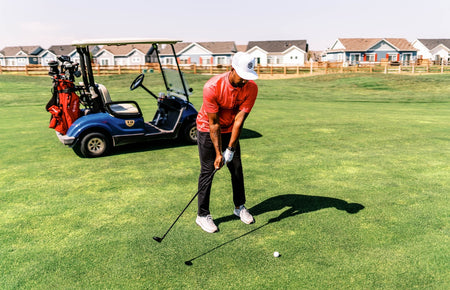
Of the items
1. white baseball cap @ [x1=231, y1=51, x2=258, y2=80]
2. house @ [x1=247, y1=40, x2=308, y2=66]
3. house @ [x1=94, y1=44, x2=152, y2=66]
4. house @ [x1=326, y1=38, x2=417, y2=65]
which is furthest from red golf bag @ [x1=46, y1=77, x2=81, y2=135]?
house @ [x1=94, y1=44, x2=152, y2=66]

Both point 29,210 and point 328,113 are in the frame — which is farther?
point 328,113

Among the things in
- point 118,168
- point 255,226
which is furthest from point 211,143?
point 118,168

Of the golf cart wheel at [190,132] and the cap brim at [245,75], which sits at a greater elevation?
the cap brim at [245,75]

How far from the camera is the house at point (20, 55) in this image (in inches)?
3221

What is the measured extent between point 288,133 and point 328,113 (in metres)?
4.49

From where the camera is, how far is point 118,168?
6316mm

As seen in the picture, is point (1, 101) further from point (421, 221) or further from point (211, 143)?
point (421, 221)

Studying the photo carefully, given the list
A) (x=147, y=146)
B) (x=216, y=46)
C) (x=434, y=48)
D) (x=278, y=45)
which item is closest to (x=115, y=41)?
(x=147, y=146)

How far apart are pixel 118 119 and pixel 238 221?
156 inches

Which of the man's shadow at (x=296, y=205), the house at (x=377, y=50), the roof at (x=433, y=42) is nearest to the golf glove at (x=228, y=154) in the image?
the man's shadow at (x=296, y=205)

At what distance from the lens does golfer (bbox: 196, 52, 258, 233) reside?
12.0 ft

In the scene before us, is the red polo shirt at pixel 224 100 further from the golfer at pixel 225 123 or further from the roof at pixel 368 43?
the roof at pixel 368 43

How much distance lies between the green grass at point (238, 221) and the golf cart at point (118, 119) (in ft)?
1.06

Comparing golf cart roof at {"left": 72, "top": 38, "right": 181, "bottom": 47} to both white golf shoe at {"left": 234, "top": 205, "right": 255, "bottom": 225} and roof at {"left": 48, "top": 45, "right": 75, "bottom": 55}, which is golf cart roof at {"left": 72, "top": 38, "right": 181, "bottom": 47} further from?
roof at {"left": 48, "top": 45, "right": 75, "bottom": 55}
